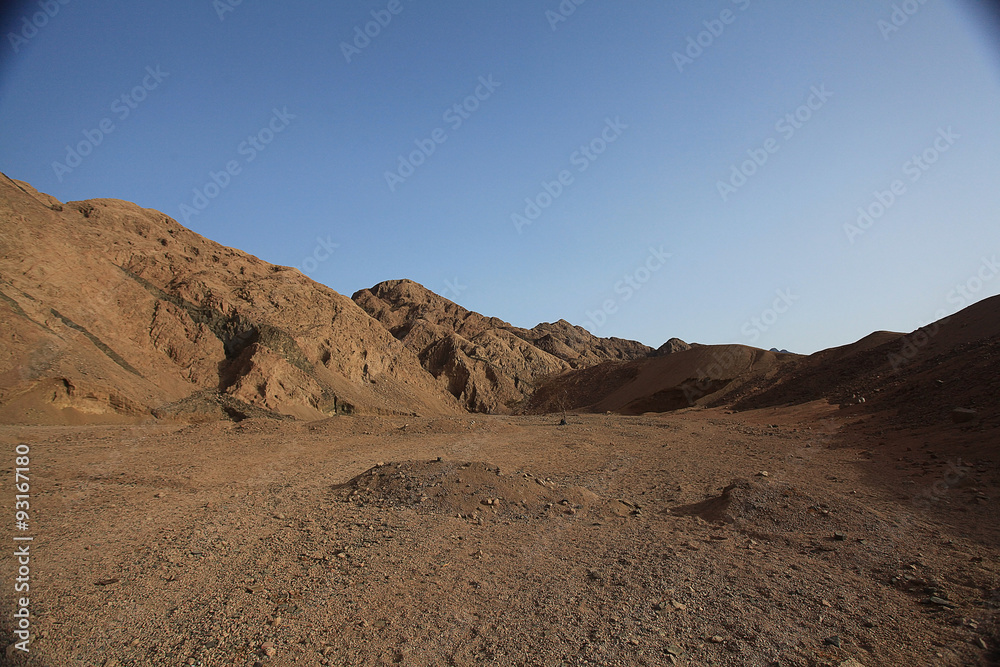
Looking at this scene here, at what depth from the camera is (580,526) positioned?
22.7 feet

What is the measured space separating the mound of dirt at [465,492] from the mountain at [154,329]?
12464 millimetres

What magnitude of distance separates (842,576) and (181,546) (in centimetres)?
737

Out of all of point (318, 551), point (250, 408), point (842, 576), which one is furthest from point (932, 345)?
point (250, 408)

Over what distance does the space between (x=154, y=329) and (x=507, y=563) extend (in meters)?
23.3

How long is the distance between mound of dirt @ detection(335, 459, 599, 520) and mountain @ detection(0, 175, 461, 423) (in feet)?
40.9

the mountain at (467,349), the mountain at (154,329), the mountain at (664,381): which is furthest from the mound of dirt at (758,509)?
the mountain at (467,349)

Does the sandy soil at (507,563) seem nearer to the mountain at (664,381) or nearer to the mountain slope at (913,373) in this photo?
the mountain slope at (913,373)

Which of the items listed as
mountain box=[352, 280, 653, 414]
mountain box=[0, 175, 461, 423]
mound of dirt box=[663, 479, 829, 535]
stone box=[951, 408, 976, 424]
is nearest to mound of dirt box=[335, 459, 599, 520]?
mound of dirt box=[663, 479, 829, 535]

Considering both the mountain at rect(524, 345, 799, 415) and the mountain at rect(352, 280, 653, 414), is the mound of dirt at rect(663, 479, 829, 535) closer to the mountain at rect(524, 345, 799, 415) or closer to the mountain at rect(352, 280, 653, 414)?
the mountain at rect(524, 345, 799, 415)

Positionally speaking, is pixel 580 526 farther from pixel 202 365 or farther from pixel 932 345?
pixel 932 345

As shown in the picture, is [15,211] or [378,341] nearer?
[15,211]

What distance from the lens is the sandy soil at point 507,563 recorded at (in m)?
3.93

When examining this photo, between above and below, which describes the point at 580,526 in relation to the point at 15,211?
below

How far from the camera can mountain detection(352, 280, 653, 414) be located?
43.6 m
